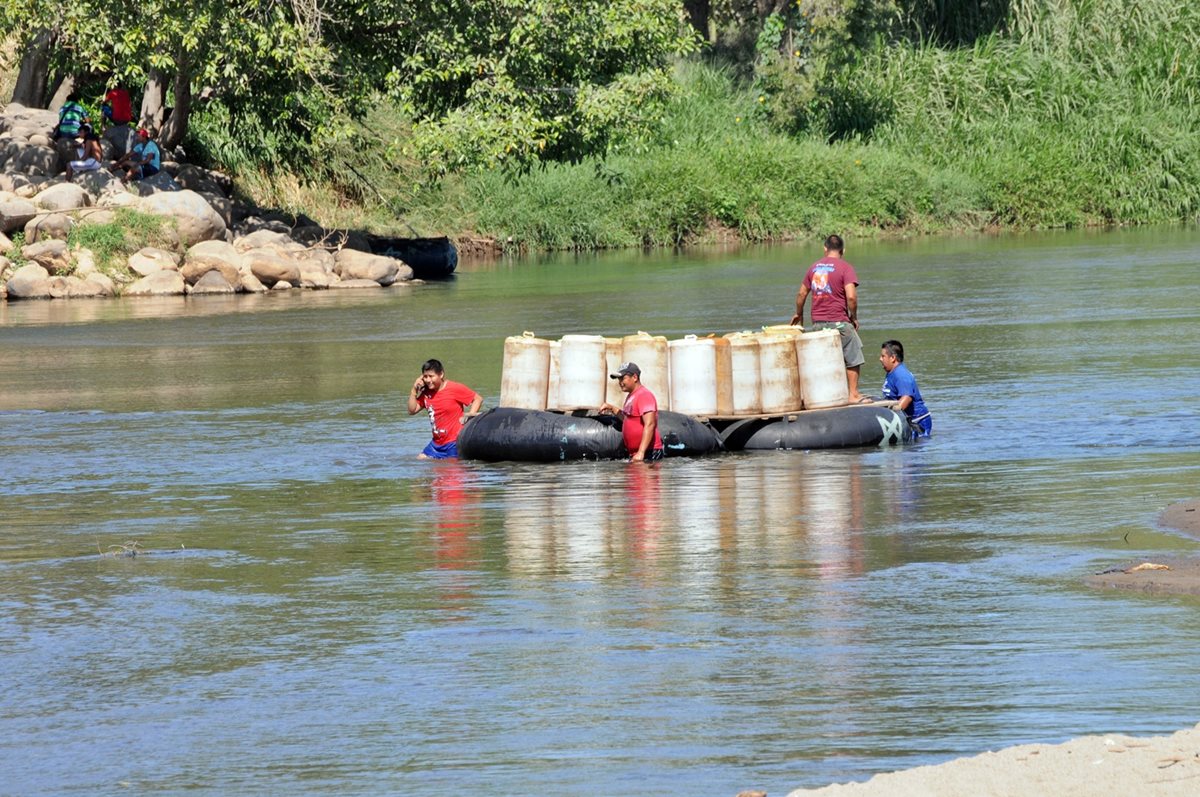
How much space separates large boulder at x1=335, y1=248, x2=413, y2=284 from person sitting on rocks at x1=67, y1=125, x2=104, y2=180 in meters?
5.25

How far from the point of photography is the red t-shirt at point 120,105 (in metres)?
39.7

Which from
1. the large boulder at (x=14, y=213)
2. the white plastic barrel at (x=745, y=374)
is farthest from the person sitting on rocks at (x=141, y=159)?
the white plastic barrel at (x=745, y=374)

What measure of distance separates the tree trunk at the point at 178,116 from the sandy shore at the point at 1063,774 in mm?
32291

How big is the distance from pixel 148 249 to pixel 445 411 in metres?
22.1

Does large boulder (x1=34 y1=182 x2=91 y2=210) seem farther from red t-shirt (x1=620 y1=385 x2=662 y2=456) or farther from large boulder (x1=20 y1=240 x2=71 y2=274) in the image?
red t-shirt (x1=620 y1=385 x2=662 y2=456)

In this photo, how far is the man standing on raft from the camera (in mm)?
18375

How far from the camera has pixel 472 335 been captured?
2783 centimetres

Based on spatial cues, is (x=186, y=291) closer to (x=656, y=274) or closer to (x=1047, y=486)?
(x=656, y=274)

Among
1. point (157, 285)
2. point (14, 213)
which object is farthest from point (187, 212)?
point (14, 213)

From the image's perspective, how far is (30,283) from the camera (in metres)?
36.5

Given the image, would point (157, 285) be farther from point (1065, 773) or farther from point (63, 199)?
point (1065, 773)

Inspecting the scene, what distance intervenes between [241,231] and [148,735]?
33.2m

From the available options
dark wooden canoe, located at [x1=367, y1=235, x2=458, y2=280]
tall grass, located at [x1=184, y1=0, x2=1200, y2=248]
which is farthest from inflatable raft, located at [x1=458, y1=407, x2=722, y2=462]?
tall grass, located at [x1=184, y1=0, x2=1200, y2=248]

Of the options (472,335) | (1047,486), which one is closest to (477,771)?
(1047,486)
